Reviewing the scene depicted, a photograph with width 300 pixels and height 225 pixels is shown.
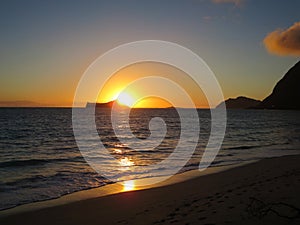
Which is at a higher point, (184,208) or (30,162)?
(30,162)

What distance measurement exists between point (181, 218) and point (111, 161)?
13.6 m

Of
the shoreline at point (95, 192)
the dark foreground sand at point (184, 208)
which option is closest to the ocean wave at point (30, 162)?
the shoreline at point (95, 192)

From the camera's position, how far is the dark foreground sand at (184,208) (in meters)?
6.57

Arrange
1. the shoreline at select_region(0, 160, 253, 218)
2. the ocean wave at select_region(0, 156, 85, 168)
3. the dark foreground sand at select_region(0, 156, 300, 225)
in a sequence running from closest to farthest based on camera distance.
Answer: the dark foreground sand at select_region(0, 156, 300, 225)
the shoreline at select_region(0, 160, 253, 218)
the ocean wave at select_region(0, 156, 85, 168)

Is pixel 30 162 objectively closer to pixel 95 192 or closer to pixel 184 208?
pixel 95 192

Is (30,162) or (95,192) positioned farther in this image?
(30,162)

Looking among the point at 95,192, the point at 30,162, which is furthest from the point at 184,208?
the point at 30,162

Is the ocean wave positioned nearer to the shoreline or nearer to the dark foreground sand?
the shoreline

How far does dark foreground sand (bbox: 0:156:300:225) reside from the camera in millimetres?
6566

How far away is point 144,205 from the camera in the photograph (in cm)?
927

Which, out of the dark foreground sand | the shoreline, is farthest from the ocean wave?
the dark foreground sand

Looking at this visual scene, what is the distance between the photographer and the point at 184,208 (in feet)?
26.8

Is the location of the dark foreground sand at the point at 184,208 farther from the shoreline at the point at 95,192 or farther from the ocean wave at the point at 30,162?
the ocean wave at the point at 30,162

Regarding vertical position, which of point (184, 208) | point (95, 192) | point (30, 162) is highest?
point (30, 162)
